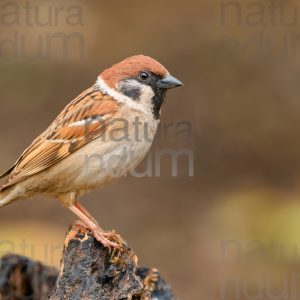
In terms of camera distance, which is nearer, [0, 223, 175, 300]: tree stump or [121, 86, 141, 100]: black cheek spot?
[0, 223, 175, 300]: tree stump

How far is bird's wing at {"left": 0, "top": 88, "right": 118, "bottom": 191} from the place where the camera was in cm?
490

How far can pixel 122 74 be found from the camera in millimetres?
4953

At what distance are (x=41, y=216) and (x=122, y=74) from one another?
12.1 ft

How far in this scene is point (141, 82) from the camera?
4.91 meters

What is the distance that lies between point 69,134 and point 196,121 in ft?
13.4

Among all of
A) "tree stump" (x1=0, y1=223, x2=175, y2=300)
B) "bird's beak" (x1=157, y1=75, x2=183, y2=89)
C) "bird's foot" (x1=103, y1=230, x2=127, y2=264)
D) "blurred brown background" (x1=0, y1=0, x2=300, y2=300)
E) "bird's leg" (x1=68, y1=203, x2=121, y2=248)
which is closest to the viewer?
"tree stump" (x1=0, y1=223, x2=175, y2=300)

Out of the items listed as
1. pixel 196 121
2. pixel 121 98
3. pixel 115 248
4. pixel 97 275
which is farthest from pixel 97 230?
pixel 196 121

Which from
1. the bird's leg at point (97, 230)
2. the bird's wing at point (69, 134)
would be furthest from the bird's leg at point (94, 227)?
the bird's wing at point (69, 134)

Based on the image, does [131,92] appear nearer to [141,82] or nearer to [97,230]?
[141,82]

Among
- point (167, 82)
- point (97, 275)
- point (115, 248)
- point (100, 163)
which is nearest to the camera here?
point (97, 275)

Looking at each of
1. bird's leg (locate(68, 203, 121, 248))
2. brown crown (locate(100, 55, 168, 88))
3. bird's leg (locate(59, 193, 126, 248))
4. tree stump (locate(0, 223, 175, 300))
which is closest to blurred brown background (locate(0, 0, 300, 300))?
bird's leg (locate(59, 193, 126, 248))

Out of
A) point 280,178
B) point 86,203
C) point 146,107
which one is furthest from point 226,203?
point 146,107

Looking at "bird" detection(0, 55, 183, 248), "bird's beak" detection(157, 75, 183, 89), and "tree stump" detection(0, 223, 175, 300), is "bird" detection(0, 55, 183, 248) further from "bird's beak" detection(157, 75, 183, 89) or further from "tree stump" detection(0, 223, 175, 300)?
"tree stump" detection(0, 223, 175, 300)

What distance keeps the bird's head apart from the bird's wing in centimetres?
9
